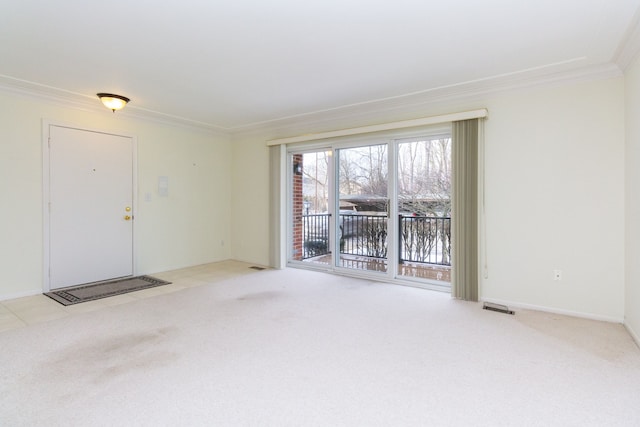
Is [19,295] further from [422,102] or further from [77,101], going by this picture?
[422,102]

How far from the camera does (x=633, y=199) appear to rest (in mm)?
2830

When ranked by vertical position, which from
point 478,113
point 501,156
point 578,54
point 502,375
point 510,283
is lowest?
point 502,375

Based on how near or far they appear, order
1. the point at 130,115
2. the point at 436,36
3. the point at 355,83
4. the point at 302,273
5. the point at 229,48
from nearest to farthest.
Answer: the point at 436,36
the point at 229,48
the point at 355,83
the point at 130,115
the point at 302,273

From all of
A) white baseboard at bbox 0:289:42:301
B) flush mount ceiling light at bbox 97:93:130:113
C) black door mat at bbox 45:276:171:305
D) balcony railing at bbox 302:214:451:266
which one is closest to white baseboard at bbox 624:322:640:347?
balcony railing at bbox 302:214:451:266

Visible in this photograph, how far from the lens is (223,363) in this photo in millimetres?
2387

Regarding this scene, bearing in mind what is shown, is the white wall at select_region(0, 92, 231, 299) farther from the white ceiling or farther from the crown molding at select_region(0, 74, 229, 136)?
the white ceiling

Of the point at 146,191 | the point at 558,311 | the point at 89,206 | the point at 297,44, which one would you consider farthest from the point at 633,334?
the point at 89,206

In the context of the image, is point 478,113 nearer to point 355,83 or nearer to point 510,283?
point 355,83

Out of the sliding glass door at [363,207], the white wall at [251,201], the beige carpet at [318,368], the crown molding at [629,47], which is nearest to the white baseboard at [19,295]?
the beige carpet at [318,368]

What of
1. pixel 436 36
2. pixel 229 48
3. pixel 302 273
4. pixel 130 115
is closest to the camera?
pixel 436 36

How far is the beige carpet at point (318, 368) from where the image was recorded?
6.01 feet

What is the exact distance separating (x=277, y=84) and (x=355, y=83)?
859 millimetres

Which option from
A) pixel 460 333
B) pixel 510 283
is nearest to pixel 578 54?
pixel 510 283

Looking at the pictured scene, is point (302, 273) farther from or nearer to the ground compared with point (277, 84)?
nearer to the ground
